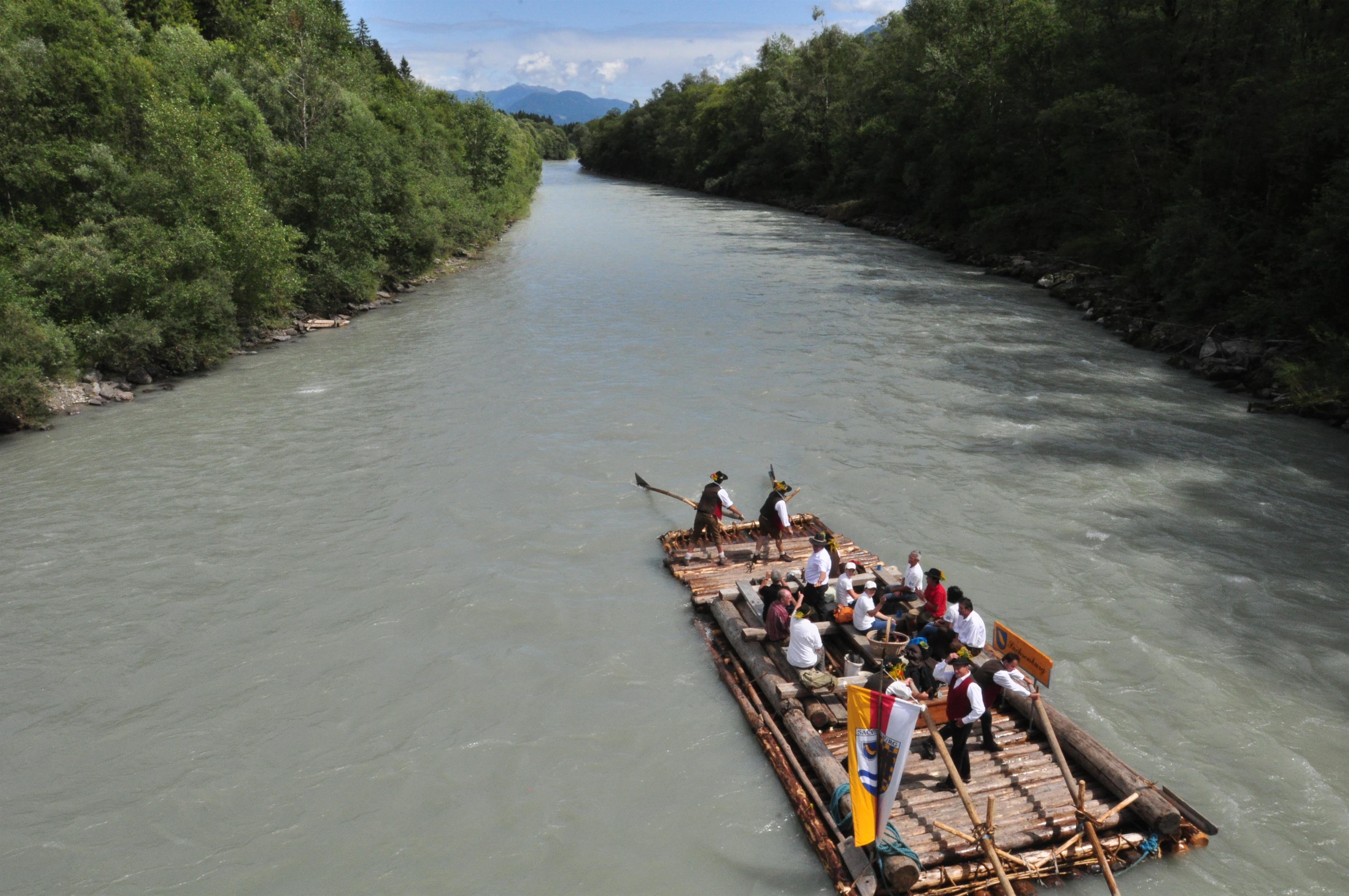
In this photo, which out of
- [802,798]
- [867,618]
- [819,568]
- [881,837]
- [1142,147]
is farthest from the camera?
[1142,147]

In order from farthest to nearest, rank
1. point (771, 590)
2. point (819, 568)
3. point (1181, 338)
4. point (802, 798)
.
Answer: point (1181, 338) < point (819, 568) < point (771, 590) < point (802, 798)

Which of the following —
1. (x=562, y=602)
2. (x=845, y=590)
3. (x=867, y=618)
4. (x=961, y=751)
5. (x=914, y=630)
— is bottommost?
(x=562, y=602)

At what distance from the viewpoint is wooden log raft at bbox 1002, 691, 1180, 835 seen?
349 inches

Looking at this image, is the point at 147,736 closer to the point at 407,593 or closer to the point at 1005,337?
the point at 407,593

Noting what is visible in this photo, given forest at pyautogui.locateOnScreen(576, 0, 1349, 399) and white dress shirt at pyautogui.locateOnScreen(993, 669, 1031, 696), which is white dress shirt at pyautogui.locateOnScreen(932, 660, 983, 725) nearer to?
white dress shirt at pyautogui.locateOnScreen(993, 669, 1031, 696)

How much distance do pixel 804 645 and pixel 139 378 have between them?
24.4m

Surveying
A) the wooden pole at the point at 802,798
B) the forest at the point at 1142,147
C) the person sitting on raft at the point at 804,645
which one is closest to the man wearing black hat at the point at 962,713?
the wooden pole at the point at 802,798

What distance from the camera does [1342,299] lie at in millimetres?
23719

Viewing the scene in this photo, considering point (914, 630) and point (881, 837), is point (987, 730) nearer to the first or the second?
point (914, 630)

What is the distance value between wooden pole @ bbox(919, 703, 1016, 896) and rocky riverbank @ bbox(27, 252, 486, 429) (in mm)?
24285

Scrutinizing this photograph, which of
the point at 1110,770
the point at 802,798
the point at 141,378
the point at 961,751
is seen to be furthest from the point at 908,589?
the point at 141,378

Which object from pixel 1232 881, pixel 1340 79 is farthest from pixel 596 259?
pixel 1232 881

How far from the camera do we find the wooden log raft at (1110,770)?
888cm

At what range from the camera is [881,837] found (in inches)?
334
